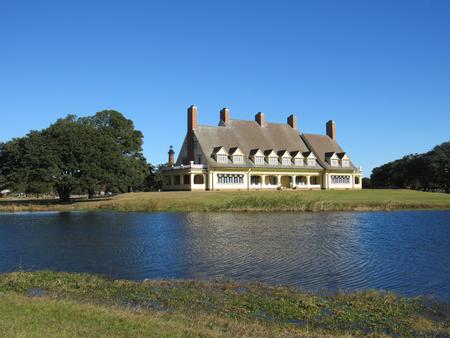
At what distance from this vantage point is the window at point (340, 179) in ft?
253

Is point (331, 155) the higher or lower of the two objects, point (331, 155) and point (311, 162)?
the higher

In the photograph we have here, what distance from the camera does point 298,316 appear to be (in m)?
11.0

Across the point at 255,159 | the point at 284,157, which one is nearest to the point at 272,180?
the point at 284,157

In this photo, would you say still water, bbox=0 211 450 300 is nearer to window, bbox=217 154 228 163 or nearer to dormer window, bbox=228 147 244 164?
window, bbox=217 154 228 163

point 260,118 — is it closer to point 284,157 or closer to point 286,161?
point 284,157

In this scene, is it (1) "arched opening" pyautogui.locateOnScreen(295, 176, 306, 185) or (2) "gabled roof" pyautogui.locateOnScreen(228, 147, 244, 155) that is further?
(1) "arched opening" pyautogui.locateOnScreen(295, 176, 306, 185)

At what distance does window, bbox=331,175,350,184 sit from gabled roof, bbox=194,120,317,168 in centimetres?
657

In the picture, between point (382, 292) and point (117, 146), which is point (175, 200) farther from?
point (382, 292)

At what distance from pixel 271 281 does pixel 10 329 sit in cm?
853

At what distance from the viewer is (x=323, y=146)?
7956 centimetres

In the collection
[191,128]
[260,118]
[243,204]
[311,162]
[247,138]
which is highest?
[260,118]

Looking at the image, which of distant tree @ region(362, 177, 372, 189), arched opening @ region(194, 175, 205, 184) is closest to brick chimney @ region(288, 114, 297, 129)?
arched opening @ region(194, 175, 205, 184)

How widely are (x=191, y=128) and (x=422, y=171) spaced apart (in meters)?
50.0

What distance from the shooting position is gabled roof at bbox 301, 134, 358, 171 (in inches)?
3012
